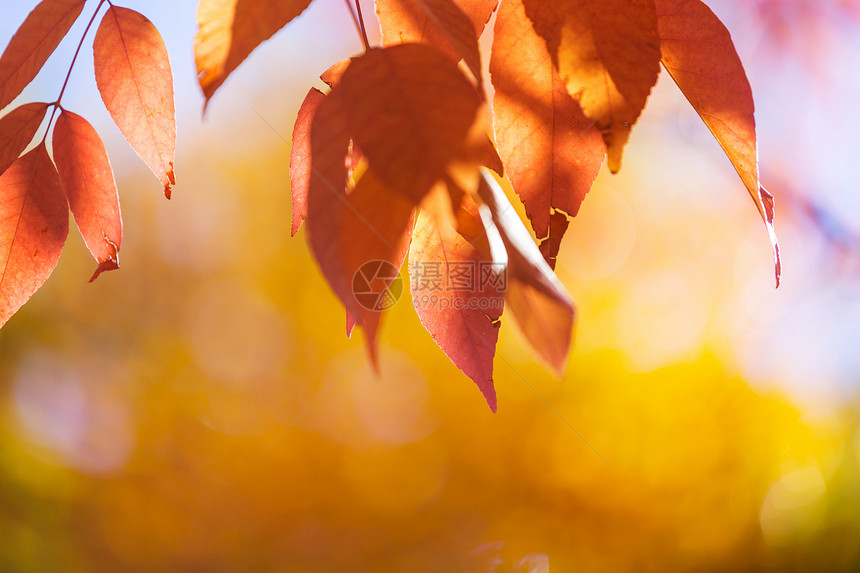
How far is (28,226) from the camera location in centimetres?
25

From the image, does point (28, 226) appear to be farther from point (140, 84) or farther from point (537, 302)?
point (537, 302)

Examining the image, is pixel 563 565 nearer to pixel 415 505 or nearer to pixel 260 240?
pixel 415 505

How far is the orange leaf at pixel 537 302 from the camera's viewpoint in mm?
127

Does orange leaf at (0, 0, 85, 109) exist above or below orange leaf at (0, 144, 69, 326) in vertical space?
above

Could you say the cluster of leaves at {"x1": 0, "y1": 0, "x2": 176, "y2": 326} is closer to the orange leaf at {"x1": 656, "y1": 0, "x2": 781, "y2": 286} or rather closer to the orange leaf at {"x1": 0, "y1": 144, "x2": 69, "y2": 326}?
the orange leaf at {"x1": 0, "y1": 144, "x2": 69, "y2": 326}

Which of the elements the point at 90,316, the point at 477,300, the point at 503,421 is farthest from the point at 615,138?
the point at 90,316

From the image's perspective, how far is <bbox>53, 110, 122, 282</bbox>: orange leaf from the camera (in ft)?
0.86

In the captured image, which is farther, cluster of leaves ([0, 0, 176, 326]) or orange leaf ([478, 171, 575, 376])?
cluster of leaves ([0, 0, 176, 326])

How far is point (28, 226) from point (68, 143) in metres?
0.05

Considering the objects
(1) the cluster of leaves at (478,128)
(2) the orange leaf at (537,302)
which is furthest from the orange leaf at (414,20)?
(2) the orange leaf at (537,302)

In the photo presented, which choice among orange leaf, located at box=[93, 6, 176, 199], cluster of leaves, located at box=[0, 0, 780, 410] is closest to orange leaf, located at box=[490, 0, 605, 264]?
cluster of leaves, located at box=[0, 0, 780, 410]

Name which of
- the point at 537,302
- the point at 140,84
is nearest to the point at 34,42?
the point at 140,84

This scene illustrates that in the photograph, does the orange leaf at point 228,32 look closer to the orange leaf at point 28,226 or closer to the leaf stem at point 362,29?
the leaf stem at point 362,29

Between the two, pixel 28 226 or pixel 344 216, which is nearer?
pixel 344 216
